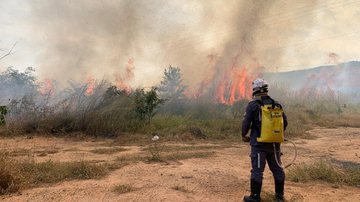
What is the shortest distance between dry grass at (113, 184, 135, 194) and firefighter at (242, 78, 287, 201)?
185 centimetres

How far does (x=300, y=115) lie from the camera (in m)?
19.7

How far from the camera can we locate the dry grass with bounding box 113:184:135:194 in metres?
5.34

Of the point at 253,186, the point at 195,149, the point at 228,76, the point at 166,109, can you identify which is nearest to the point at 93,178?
the point at 253,186

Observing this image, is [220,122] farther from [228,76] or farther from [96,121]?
[228,76]

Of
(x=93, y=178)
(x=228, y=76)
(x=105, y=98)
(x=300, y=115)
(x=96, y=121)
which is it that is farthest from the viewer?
(x=228, y=76)

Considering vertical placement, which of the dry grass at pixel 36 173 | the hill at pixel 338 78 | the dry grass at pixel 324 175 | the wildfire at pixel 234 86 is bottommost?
the dry grass at pixel 36 173

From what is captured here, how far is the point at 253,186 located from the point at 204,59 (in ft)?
80.9

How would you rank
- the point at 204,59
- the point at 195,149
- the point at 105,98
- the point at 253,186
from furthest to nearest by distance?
the point at 204,59 → the point at 105,98 → the point at 195,149 → the point at 253,186

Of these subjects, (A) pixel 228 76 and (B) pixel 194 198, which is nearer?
(B) pixel 194 198

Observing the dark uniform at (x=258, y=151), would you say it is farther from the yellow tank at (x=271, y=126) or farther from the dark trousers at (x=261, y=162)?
the yellow tank at (x=271, y=126)

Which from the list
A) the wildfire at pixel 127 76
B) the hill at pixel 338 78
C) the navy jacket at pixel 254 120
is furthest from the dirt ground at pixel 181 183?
the hill at pixel 338 78

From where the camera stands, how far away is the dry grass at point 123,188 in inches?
210

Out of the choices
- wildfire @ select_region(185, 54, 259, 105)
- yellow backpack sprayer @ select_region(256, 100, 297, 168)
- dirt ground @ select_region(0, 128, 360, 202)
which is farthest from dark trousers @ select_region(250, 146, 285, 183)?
wildfire @ select_region(185, 54, 259, 105)

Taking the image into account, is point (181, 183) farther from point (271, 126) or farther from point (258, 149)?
point (271, 126)
